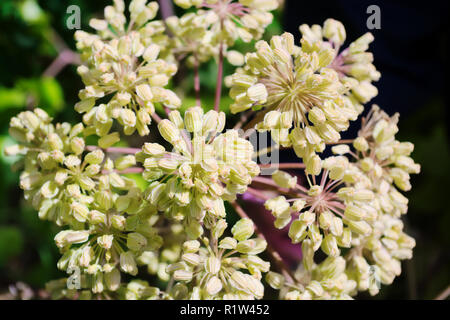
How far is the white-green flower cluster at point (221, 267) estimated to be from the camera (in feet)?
2.57

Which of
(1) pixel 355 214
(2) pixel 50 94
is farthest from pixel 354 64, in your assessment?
(2) pixel 50 94

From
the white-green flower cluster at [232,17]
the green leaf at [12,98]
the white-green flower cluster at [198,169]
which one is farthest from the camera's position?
the green leaf at [12,98]

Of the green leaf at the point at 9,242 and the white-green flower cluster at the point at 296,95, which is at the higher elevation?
the white-green flower cluster at the point at 296,95

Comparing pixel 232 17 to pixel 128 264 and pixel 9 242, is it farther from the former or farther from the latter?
pixel 9 242

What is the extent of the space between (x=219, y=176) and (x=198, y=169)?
0.04 meters

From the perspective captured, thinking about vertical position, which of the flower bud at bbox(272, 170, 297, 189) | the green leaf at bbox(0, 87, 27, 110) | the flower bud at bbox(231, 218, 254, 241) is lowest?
the flower bud at bbox(231, 218, 254, 241)

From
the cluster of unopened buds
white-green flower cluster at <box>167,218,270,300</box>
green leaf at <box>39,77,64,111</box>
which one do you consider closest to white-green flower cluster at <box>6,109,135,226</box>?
the cluster of unopened buds

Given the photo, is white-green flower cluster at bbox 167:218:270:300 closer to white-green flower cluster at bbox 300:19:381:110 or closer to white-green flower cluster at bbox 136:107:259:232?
white-green flower cluster at bbox 136:107:259:232

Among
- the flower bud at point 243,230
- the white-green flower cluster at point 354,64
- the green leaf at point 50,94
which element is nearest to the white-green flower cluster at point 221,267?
the flower bud at point 243,230

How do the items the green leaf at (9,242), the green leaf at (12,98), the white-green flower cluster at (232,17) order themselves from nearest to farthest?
the white-green flower cluster at (232,17), the green leaf at (12,98), the green leaf at (9,242)

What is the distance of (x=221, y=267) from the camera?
0.82 m

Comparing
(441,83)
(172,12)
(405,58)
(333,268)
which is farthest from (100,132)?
(441,83)

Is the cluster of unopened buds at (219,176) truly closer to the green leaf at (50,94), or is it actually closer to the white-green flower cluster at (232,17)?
the white-green flower cluster at (232,17)

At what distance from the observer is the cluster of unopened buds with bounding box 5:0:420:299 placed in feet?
2.51
